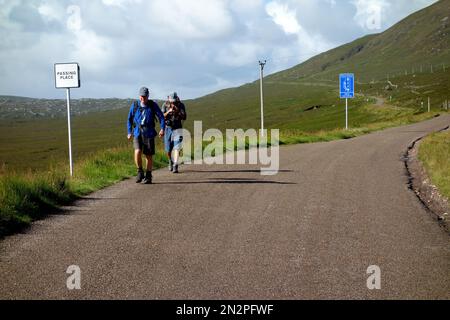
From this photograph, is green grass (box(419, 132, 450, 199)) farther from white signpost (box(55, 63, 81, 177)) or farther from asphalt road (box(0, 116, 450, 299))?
white signpost (box(55, 63, 81, 177))

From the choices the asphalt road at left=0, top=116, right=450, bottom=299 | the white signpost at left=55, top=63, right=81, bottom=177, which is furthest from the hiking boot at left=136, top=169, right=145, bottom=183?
the white signpost at left=55, top=63, right=81, bottom=177

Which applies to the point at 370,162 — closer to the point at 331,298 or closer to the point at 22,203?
the point at 22,203

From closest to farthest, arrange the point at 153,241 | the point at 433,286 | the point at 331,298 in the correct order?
the point at 331,298 < the point at 433,286 < the point at 153,241

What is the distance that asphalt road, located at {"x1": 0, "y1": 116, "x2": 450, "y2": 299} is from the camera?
5062mm

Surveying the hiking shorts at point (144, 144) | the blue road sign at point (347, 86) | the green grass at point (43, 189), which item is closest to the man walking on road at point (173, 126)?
the green grass at point (43, 189)

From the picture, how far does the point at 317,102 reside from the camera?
494 feet

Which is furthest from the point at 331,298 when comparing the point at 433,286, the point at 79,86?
the point at 79,86

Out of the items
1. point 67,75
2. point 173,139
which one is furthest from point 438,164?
point 67,75

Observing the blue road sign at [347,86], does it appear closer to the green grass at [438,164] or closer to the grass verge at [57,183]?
the green grass at [438,164]

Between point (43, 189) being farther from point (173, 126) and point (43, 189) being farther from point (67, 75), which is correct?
point (173, 126)

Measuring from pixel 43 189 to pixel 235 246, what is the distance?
4.75 meters

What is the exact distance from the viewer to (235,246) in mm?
6512

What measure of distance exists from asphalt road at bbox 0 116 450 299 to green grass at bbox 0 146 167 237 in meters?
0.36
